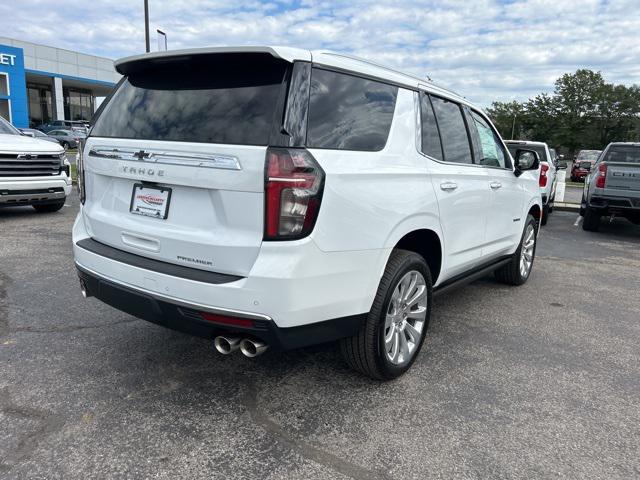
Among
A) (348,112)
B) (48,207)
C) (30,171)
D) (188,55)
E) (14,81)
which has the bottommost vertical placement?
(48,207)

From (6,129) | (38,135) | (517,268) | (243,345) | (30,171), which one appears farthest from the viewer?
(38,135)

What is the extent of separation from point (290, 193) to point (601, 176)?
8.91 meters

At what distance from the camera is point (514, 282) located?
5727 millimetres

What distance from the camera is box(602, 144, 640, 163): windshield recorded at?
384 inches

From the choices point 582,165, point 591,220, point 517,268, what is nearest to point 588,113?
point 582,165

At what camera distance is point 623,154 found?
9.94 meters

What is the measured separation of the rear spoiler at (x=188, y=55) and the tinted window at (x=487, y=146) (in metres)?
2.27

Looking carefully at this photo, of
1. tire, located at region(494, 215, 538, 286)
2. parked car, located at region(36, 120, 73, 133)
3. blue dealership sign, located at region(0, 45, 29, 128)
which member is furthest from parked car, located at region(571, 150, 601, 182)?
blue dealership sign, located at region(0, 45, 29, 128)

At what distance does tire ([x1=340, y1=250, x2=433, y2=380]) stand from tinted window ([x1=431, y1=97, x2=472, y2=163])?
959 mm

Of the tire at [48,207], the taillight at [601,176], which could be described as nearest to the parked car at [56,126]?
the tire at [48,207]

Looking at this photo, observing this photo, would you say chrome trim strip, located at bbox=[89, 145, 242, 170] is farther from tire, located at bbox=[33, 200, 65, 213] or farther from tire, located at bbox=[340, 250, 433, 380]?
tire, located at bbox=[33, 200, 65, 213]

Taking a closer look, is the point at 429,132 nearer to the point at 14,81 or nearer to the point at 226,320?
the point at 226,320

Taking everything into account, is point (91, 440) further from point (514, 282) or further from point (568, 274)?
point (568, 274)

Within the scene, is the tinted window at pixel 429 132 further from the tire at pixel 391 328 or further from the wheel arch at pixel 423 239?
the tire at pixel 391 328
